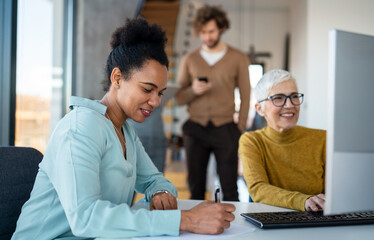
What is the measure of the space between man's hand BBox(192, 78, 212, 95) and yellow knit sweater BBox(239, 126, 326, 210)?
3.22ft

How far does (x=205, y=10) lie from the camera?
2883 mm

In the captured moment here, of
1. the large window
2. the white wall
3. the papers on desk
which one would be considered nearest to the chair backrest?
the papers on desk

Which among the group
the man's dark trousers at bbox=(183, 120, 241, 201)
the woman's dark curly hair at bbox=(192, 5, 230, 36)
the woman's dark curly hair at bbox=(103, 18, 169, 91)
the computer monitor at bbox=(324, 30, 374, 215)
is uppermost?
the woman's dark curly hair at bbox=(192, 5, 230, 36)

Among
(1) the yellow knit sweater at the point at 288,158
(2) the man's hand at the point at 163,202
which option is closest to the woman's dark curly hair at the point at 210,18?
(1) the yellow knit sweater at the point at 288,158

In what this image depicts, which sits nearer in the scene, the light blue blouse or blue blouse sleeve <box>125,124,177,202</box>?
the light blue blouse

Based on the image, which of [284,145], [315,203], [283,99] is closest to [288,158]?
[284,145]

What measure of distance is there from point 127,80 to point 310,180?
943 mm

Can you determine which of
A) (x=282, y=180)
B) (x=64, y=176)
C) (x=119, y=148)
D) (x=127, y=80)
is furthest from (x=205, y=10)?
(x=64, y=176)

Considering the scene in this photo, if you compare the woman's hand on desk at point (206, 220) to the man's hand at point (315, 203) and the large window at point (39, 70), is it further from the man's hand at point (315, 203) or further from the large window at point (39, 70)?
the large window at point (39, 70)

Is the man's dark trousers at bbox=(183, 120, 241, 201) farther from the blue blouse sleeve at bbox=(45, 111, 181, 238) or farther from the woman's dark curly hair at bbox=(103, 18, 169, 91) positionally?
the blue blouse sleeve at bbox=(45, 111, 181, 238)

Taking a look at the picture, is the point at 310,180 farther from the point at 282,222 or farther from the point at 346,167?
the point at 346,167

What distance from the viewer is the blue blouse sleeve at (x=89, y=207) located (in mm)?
941

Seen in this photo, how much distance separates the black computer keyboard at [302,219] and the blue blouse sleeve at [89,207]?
242 millimetres

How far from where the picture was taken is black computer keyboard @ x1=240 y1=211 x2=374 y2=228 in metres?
1.03
